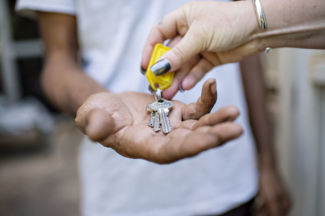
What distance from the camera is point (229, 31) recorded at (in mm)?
591

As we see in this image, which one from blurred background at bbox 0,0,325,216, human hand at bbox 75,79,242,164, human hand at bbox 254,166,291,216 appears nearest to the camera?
human hand at bbox 75,79,242,164

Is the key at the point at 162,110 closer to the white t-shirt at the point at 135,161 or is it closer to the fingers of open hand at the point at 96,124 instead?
the fingers of open hand at the point at 96,124

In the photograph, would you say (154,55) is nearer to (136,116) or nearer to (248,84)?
(136,116)

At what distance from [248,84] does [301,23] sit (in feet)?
1.74

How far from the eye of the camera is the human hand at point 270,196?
3.26 ft

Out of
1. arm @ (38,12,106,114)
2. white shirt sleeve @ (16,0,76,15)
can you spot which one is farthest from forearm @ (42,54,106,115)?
white shirt sleeve @ (16,0,76,15)

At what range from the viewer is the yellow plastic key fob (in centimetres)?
62

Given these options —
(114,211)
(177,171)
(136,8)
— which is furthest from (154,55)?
(114,211)

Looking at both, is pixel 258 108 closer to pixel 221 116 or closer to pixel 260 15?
pixel 260 15

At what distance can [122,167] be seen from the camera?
88cm

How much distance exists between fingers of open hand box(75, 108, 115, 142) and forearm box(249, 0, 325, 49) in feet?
1.08

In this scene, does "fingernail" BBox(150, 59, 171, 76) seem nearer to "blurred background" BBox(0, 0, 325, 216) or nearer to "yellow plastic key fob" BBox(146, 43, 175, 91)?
"yellow plastic key fob" BBox(146, 43, 175, 91)

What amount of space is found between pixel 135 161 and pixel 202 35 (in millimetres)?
417

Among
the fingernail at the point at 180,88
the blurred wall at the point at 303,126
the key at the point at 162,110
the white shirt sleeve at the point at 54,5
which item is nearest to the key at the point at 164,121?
the key at the point at 162,110
